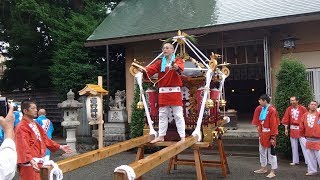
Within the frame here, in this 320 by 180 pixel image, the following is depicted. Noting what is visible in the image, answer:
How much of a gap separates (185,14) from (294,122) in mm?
6518

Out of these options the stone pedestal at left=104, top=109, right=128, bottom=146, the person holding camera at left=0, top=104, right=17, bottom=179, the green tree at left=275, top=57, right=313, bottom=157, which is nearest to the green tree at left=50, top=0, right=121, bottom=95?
the stone pedestal at left=104, top=109, right=128, bottom=146

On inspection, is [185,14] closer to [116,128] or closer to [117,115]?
[117,115]

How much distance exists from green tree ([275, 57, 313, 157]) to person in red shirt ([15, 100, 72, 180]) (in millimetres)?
6531

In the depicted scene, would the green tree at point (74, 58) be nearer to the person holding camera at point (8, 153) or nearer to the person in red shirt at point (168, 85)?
the person in red shirt at point (168, 85)

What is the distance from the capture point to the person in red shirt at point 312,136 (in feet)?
26.6

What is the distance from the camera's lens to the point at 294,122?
30.0 ft

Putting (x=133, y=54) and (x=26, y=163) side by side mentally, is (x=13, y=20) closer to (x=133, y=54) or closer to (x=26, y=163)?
(x=133, y=54)

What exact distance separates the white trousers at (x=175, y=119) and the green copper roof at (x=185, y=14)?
20.3ft

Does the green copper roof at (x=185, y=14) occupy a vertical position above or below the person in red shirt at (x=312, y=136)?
above

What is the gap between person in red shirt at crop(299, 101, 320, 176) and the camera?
8109mm

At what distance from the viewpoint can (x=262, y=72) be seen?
17422 mm

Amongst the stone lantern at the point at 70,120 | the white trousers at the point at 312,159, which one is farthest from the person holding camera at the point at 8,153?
the stone lantern at the point at 70,120

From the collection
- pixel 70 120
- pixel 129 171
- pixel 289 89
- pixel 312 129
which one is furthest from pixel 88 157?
pixel 70 120

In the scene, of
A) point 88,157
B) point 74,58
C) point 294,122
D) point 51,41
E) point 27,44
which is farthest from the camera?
point 51,41
